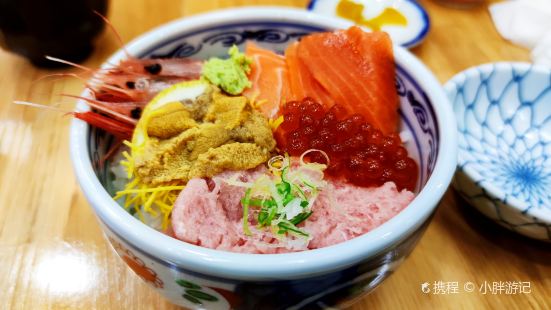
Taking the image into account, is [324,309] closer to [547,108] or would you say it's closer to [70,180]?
[70,180]

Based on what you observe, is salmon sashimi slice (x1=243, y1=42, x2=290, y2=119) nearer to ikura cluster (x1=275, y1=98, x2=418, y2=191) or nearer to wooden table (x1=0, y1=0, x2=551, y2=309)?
ikura cluster (x1=275, y1=98, x2=418, y2=191)

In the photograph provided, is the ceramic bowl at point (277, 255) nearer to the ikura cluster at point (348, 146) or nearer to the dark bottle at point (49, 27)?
the ikura cluster at point (348, 146)

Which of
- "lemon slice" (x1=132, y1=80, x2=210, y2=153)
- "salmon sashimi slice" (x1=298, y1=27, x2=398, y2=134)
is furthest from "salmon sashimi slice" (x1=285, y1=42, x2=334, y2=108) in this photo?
"lemon slice" (x1=132, y1=80, x2=210, y2=153)

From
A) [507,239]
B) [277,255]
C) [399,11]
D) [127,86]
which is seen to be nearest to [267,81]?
[127,86]

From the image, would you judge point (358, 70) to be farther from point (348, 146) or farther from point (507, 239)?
point (507, 239)

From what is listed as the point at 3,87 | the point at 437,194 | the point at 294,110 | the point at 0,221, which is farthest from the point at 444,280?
the point at 3,87
